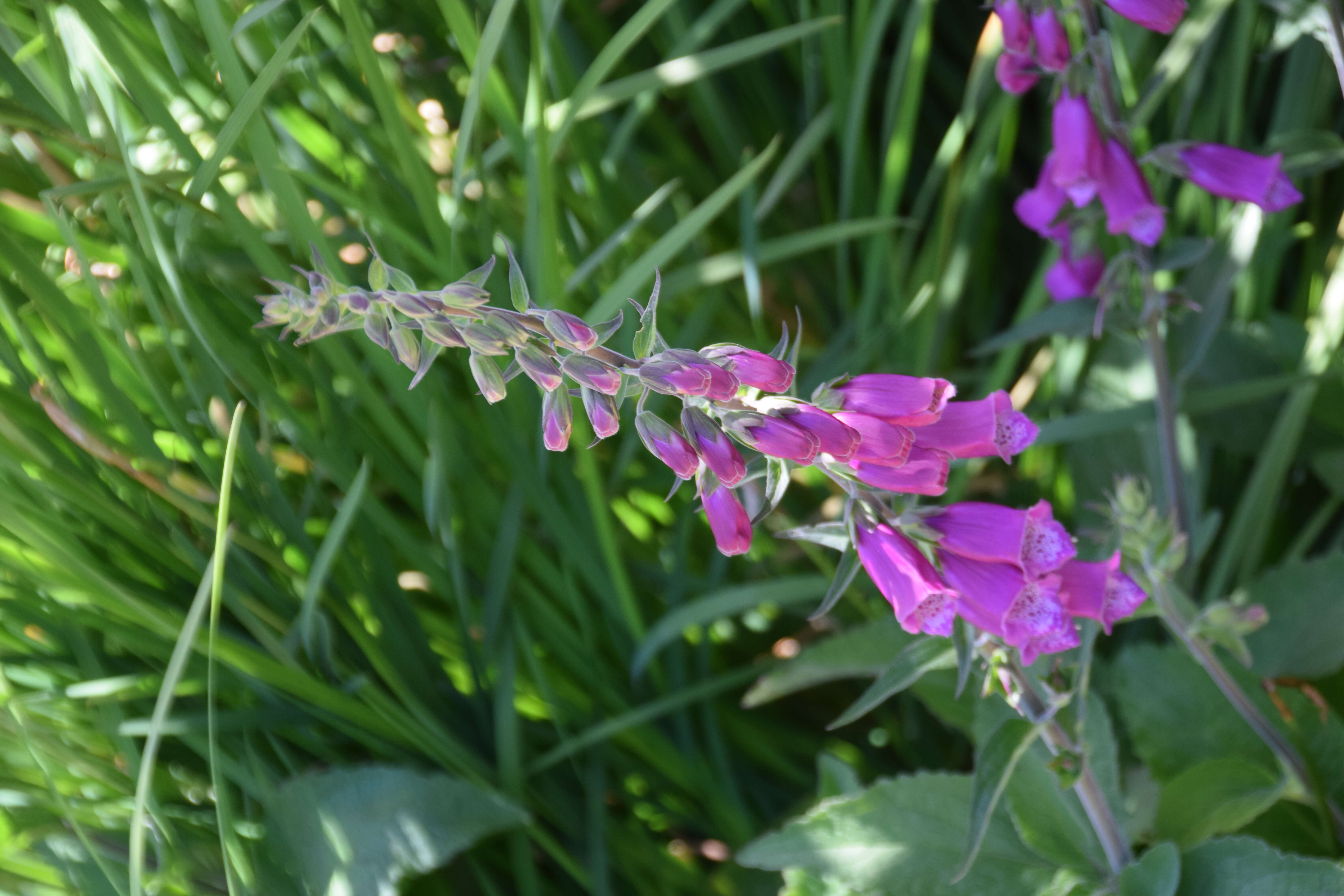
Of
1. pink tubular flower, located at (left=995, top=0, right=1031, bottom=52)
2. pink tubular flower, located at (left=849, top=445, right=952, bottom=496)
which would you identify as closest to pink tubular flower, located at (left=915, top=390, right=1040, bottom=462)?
pink tubular flower, located at (left=849, top=445, right=952, bottom=496)

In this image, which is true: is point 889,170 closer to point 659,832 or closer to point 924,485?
point 924,485

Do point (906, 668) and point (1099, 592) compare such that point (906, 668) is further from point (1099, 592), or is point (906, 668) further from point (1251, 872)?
point (1251, 872)

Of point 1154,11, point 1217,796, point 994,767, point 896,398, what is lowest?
point 1217,796

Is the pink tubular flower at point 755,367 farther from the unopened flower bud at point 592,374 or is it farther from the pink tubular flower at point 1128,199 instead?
the pink tubular flower at point 1128,199

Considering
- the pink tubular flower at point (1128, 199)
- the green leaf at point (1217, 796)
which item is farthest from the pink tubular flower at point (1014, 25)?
the green leaf at point (1217, 796)

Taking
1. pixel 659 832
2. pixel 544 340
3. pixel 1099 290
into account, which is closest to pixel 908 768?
pixel 659 832

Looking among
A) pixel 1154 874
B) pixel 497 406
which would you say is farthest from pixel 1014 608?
pixel 497 406
